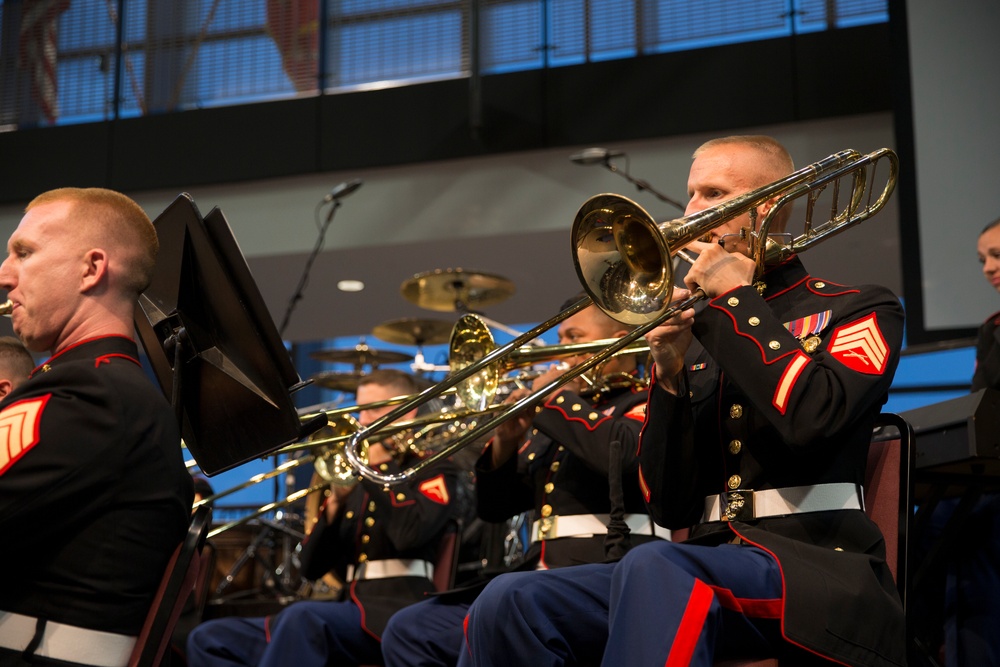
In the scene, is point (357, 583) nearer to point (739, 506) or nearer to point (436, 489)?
point (436, 489)

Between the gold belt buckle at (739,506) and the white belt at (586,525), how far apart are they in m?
0.84

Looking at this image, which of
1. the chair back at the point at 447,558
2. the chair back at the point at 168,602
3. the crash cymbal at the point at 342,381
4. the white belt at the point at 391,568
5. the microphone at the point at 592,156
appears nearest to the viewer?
the chair back at the point at 168,602

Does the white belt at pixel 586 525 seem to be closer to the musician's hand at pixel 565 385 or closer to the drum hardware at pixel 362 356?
the musician's hand at pixel 565 385

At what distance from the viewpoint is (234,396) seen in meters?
2.28

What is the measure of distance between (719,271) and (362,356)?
5.36 metres

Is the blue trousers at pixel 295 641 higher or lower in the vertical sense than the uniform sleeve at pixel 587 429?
lower

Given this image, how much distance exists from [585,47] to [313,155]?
81.3 inches

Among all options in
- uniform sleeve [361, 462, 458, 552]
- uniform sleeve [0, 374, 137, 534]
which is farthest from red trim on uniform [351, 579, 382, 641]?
uniform sleeve [0, 374, 137, 534]

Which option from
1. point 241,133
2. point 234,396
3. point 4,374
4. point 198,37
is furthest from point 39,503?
point 198,37

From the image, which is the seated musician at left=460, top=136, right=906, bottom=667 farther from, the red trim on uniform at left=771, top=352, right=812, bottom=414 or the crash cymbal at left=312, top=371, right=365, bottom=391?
the crash cymbal at left=312, top=371, right=365, bottom=391

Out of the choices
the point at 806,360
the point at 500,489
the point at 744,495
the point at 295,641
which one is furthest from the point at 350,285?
the point at 806,360

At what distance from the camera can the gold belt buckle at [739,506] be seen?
7.07 ft

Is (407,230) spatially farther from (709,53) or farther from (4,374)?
(4,374)

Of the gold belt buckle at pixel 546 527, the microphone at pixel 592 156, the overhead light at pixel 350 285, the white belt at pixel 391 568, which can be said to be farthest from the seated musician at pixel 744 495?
the overhead light at pixel 350 285
